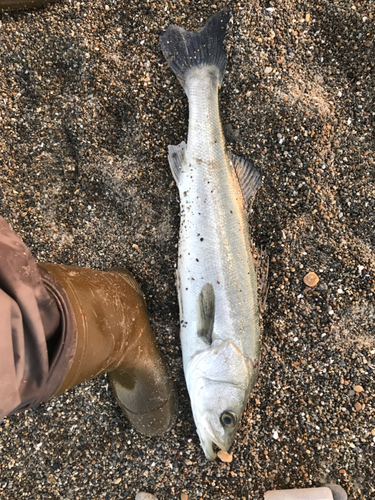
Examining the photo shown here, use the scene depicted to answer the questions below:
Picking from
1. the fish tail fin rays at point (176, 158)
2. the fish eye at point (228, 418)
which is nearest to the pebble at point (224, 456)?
the fish eye at point (228, 418)

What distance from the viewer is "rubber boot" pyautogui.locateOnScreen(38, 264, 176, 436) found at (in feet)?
6.50

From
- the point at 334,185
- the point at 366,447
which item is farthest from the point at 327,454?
the point at 334,185

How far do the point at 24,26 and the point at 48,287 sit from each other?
8.13ft

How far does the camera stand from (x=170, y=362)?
9.68ft

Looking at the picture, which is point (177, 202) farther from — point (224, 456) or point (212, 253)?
point (224, 456)

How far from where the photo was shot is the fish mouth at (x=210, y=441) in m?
2.50

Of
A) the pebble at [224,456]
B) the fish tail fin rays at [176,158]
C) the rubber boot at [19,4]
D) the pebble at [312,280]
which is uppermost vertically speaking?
the rubber boot at [19,4]

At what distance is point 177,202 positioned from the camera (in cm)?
298

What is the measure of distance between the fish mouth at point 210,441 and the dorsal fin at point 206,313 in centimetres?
61

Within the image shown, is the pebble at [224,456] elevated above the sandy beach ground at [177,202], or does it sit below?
below

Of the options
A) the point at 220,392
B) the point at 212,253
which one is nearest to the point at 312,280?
the point at 212,253

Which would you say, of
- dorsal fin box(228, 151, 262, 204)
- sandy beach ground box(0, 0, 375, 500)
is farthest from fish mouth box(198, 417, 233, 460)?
dorsal fin box(228, 151, 262, 204)

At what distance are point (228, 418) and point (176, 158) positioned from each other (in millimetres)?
2089

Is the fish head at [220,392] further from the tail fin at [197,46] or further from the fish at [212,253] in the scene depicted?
the tail fin at [197,46]
